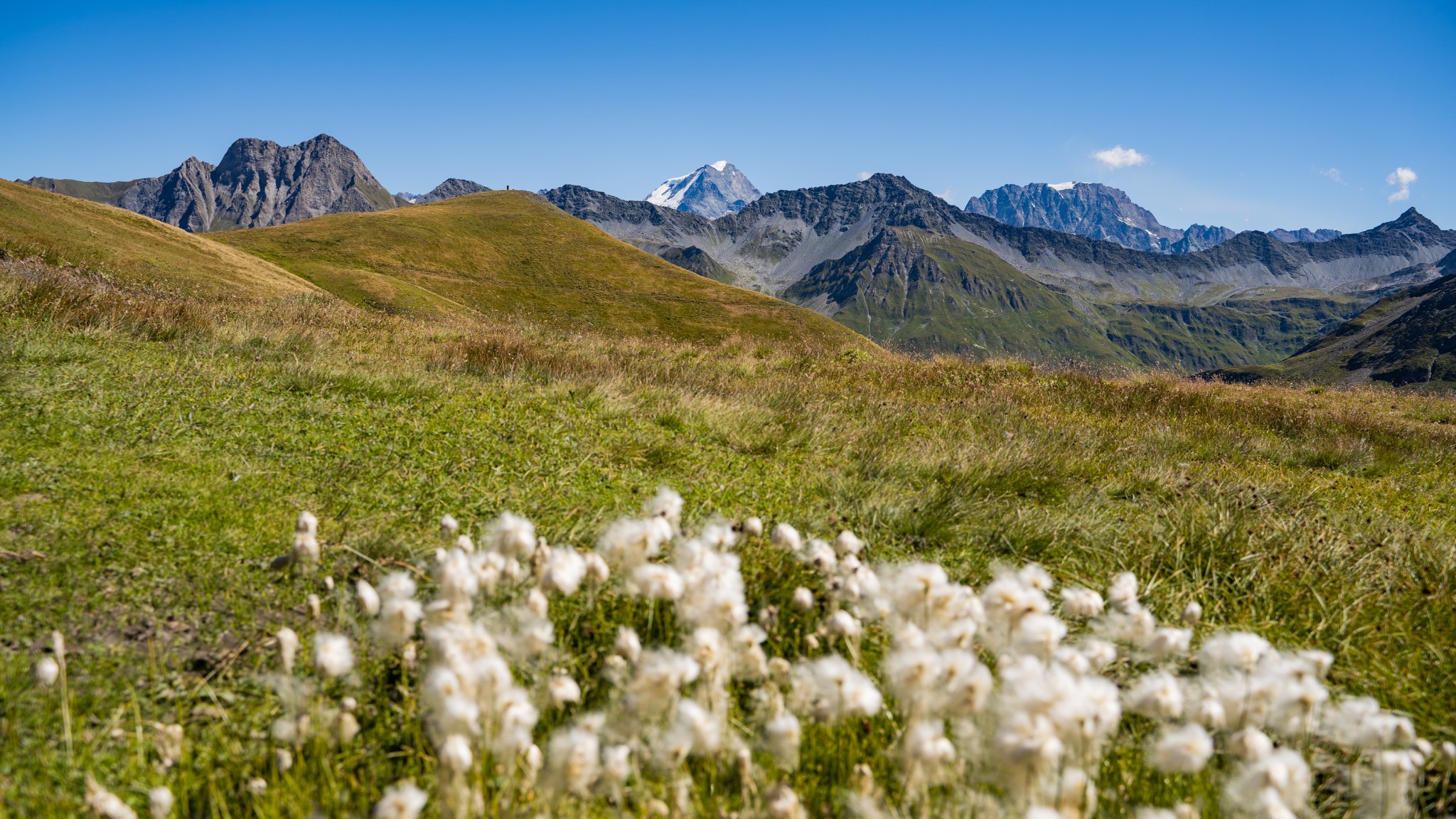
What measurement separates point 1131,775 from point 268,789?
2992 mm

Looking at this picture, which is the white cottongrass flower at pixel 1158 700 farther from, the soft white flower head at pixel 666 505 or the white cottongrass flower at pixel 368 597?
the white cottongrass flower at pixel 368 597

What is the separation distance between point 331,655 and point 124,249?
154 feet

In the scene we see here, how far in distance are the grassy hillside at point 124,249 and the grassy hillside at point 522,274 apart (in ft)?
33.7

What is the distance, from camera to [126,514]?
389 centimetres

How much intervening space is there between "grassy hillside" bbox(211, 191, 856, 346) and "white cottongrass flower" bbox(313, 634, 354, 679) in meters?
55.3

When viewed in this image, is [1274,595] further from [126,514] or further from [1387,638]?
[126,514]

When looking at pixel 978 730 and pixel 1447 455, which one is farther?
pixel 1447 455

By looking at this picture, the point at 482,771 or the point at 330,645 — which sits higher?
the point at 330,645

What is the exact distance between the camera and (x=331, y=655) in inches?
81.7

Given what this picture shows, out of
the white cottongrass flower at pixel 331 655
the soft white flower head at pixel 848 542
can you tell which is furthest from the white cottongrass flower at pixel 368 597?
the soft white flower head at pixel 848 542

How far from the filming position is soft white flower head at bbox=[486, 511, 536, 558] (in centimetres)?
240

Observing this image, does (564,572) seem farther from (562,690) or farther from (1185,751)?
(1185,751)

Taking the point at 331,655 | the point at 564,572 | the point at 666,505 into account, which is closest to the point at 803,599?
the point at 666,505

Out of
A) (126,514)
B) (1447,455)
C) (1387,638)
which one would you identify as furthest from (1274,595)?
(1447,455)
